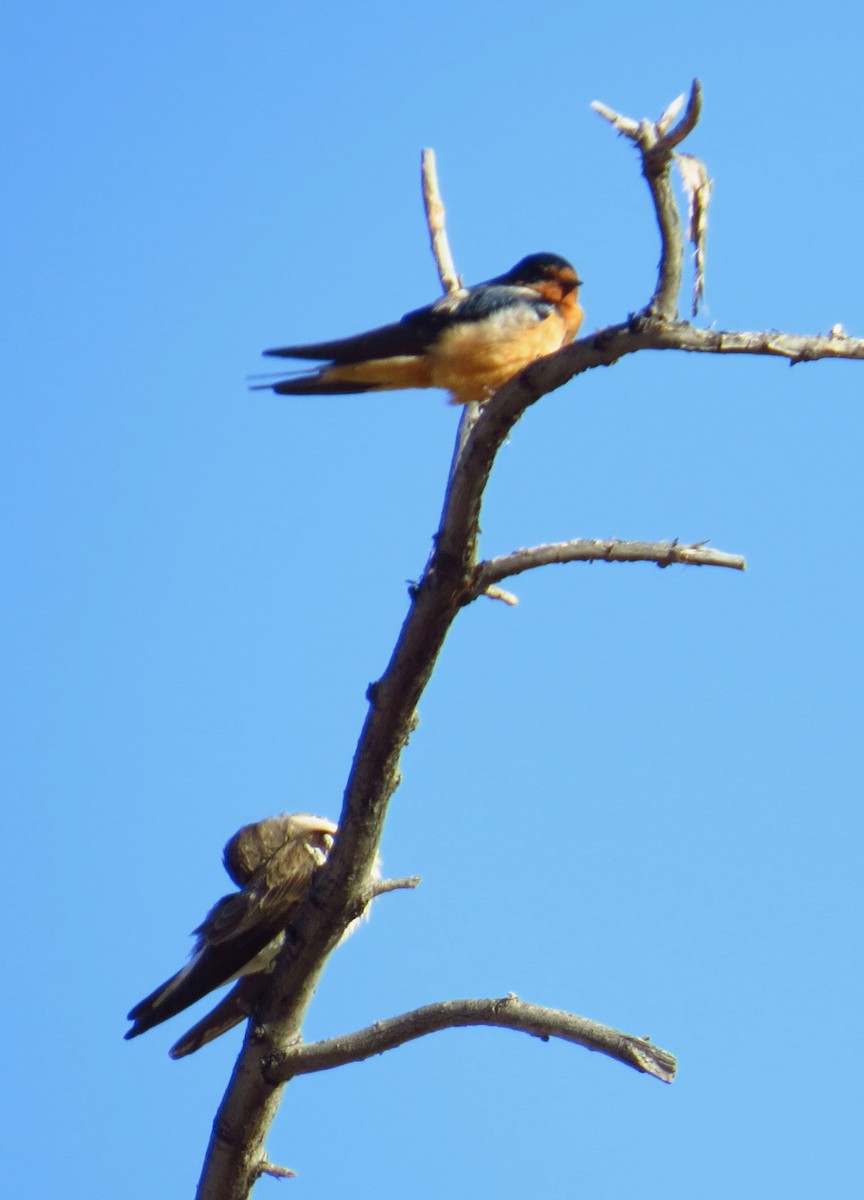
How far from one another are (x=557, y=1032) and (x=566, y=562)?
1.39 m

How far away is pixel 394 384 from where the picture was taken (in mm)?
6082

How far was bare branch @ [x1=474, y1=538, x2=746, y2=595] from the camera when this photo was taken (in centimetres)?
436

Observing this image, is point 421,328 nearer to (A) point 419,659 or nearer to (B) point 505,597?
(B) point 505,597

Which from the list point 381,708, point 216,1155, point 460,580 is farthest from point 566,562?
point 216,1155

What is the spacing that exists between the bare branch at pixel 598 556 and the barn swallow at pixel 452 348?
1.31m

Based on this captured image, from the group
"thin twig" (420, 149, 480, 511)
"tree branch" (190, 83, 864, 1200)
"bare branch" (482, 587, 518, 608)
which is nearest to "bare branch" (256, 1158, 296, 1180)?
"tree branch" (190, 83, 864, 1200)

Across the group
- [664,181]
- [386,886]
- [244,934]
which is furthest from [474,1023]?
[664,181]

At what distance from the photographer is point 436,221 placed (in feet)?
24.3

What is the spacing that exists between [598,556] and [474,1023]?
1.46 m

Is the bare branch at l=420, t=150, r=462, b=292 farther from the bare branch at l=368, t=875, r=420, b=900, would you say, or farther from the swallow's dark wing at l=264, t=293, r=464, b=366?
the bare branch at l=368, t=875, r=420, b=900

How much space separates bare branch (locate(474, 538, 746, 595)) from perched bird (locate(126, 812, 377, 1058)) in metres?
1.70

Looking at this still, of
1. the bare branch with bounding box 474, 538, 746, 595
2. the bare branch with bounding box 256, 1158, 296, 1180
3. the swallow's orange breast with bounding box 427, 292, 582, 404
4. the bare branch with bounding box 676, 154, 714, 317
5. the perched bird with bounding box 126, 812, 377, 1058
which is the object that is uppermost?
the swallow's orange breast with bounding box 427, 292, 582, 404

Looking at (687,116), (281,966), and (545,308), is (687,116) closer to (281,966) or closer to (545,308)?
(545,308)

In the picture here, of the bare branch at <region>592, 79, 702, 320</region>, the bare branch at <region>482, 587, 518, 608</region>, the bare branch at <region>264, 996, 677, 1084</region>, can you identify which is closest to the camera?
the bare branch at <region>592, 79, 702, 320</region>
